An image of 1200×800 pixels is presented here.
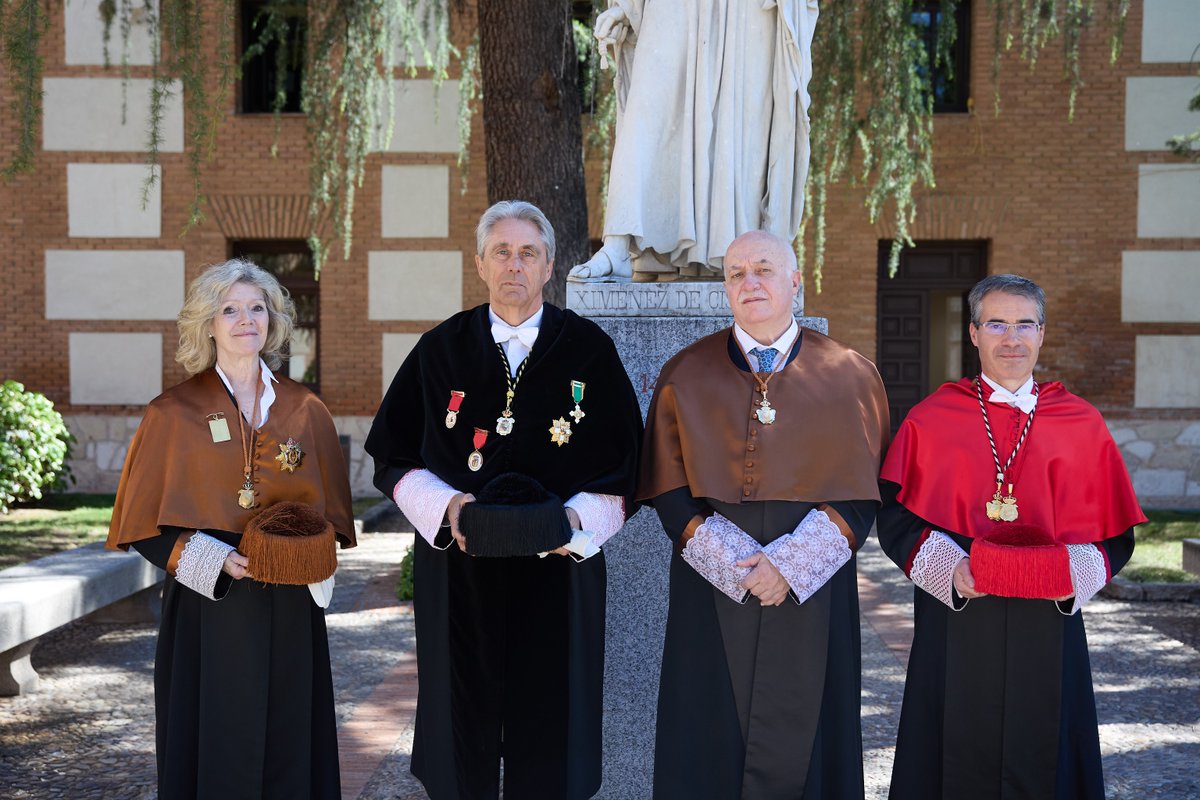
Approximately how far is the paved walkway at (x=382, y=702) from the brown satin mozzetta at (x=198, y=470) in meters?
1.43

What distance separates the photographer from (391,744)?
4.57 meters

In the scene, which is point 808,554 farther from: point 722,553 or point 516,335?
point 516,335

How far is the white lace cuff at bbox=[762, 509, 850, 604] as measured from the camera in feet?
9.37

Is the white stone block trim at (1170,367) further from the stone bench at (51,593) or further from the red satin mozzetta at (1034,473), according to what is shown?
the stone bench at (51,593)

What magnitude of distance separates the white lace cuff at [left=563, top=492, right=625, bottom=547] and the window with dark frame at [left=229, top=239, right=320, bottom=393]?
34.1 ft

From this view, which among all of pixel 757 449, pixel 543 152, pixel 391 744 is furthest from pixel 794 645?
pixel 543 152

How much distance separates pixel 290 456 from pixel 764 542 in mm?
1379

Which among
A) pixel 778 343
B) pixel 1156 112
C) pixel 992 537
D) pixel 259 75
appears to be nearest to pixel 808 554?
pixel 992 537

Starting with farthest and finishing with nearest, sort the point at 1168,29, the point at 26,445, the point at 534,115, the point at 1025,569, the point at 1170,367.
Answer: the point at 1170,367, the point at 1168,29, the point at 26,445, the point at 534,115, the point at 1025,569

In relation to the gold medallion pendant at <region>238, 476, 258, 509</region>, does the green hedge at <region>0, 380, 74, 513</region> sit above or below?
below

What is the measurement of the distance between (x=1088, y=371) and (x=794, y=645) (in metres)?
10.6

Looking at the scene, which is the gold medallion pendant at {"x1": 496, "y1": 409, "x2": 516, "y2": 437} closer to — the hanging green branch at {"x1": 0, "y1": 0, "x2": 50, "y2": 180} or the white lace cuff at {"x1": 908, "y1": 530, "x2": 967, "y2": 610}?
the white lace cuff at {"x1": 908, "y1": 530, "x2": 967, "y2": 610}

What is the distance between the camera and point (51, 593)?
521cm

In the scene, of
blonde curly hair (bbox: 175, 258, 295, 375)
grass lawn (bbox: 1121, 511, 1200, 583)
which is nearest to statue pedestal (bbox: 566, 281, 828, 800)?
blonde curly hair (bbox: 175, 258, 295, 375)
